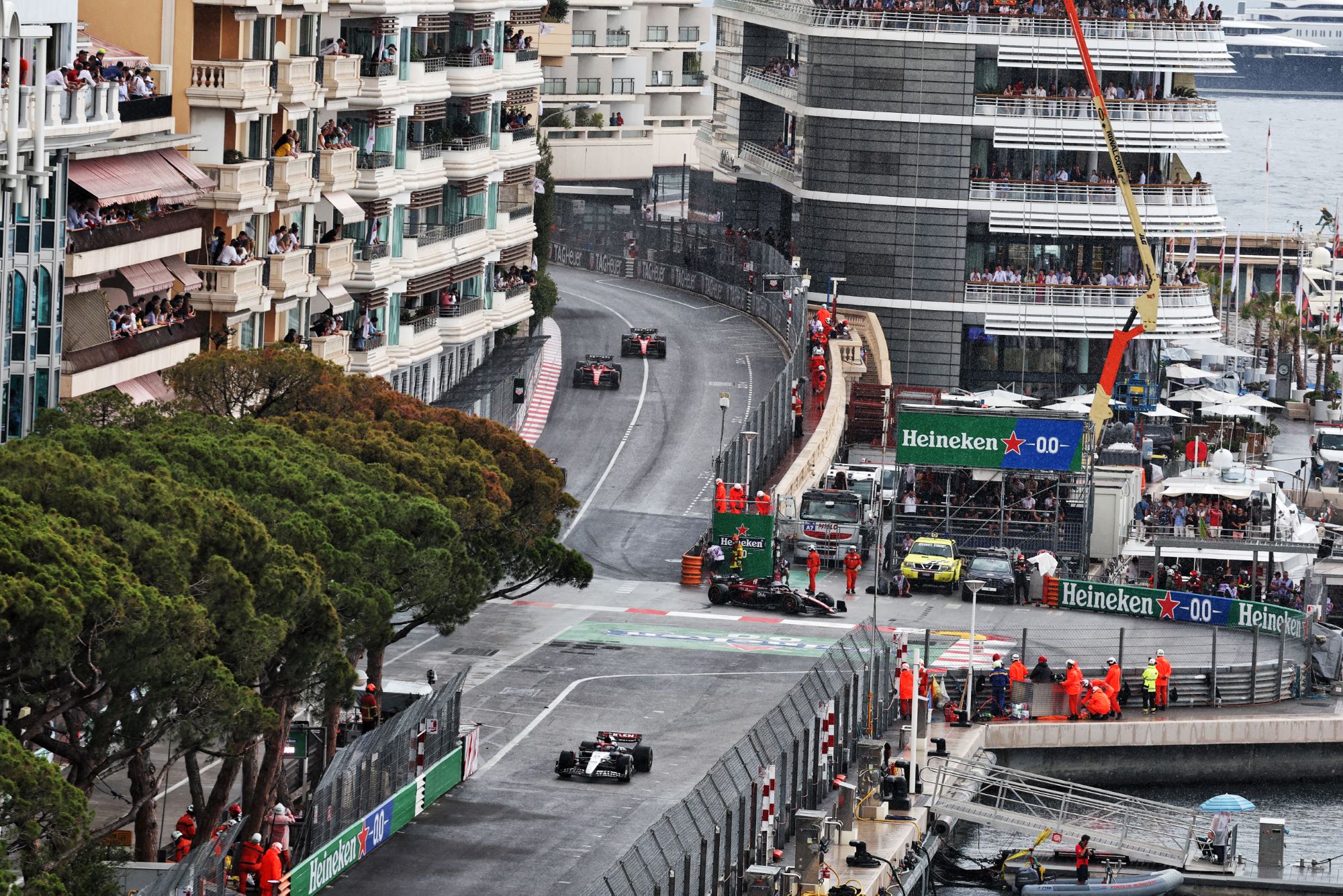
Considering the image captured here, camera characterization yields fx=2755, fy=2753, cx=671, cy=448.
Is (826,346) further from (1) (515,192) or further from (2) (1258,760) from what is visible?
(2) (1258,760)

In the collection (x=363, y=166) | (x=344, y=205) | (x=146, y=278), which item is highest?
(x=363, y=166)

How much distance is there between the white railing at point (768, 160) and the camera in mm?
140375

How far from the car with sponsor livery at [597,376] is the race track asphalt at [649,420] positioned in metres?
0.39

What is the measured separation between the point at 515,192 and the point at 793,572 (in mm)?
31265

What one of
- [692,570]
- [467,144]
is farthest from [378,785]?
[467,144]

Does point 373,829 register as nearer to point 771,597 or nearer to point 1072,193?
point 771,597

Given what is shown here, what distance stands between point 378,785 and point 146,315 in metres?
22.8

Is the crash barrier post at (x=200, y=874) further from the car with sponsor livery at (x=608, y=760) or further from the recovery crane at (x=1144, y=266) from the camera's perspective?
the recovery crane at (x=1144, y=266)

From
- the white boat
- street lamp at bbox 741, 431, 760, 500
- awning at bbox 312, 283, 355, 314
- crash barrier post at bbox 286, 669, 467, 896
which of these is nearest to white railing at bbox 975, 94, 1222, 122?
the white boat

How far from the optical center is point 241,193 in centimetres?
8431

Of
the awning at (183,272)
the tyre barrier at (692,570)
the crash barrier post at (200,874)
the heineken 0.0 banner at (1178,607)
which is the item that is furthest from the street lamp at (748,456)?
the crash barrier post at (200,874)

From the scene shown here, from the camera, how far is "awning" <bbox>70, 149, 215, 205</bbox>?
72.6 m

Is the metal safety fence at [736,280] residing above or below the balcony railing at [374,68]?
below

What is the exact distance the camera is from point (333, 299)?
94812 mm
